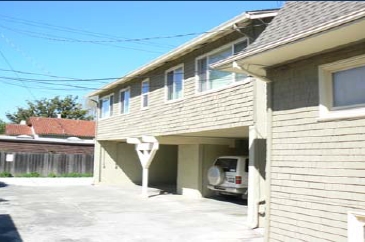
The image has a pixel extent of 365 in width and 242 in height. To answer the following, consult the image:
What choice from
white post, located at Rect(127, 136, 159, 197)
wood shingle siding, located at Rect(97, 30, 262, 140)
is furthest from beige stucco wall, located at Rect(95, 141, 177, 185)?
white post, located at Rect(127, 136, 159, 197)

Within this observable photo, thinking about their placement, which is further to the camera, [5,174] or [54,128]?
[54,128]

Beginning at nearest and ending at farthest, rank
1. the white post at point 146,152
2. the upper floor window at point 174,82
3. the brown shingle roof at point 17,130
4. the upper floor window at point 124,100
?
the upper floor window at point 174,82, the white post at point 146,152, the upper floor window at point 124,100, the brown shingle roof at point 17,130

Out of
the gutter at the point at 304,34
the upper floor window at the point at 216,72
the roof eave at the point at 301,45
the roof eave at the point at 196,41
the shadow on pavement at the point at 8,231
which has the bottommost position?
the shadow on pavement at the point at 8,231

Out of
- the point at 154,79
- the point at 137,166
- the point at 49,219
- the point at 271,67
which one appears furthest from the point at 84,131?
the point at 271,67

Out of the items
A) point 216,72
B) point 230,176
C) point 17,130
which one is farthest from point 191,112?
point 17,130

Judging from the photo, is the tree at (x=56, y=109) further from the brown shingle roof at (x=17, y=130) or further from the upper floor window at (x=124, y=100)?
the upper floor window at (x=124, y=100)

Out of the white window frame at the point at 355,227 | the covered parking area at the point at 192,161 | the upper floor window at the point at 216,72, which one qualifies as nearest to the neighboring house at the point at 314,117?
the white window frame at the point at 355,227

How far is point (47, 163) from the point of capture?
31.2 metres

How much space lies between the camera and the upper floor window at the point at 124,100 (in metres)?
21.4

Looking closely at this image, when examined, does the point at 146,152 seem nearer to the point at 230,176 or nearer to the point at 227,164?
the point at 227,164

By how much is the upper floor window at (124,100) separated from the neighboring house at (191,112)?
0.17 ft

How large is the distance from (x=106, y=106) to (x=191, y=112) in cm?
1140

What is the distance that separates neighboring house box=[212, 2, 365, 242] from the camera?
6266mm

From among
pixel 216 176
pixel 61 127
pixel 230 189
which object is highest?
pixel 61 127
